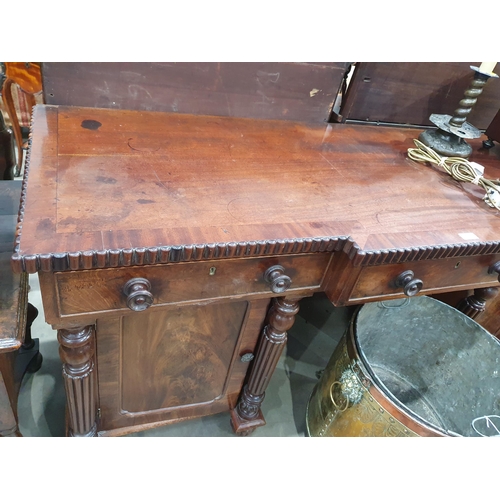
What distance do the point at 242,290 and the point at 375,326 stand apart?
0.60m

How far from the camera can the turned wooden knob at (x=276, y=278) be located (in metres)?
0.71

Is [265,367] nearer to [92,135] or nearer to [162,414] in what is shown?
[162,414]

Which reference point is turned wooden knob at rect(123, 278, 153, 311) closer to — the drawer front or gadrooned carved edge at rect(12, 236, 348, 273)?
gadrooned carved edge at rect(12, 236, 348, 273)

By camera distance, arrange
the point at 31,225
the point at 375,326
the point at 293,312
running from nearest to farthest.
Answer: the point at 31,225, the point at 293,312, the point at 375,326

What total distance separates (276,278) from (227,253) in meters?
0.13

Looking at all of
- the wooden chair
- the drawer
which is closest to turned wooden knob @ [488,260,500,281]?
the drawer

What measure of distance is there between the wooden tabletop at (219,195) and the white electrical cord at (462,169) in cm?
2

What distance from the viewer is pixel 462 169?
3.07ft

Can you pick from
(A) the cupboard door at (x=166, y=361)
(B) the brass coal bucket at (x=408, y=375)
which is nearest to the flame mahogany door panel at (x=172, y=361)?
(A) the cupboard door at (x=166, y=361)

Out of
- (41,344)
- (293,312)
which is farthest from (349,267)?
(41,344)

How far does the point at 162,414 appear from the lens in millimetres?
1042

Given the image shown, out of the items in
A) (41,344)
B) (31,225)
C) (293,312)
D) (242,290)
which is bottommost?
(41,344)

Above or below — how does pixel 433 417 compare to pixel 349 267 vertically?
below

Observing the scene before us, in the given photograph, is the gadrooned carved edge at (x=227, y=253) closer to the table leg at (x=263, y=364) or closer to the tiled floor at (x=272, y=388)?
the table leg at (x=263, y=364)
